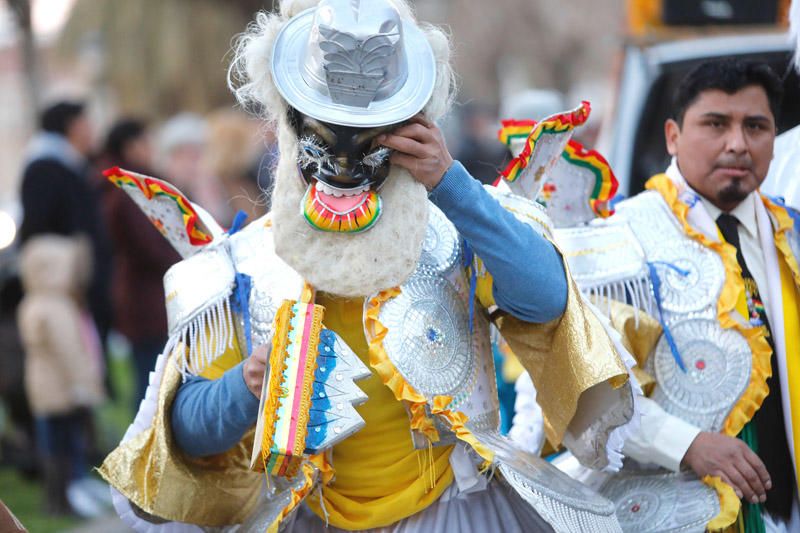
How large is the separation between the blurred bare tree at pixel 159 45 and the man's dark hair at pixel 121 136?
417 inches

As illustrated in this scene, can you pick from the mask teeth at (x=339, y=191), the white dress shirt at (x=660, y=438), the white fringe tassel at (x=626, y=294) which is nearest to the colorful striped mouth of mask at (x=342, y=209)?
the mask teeth at (x=339, y=191)

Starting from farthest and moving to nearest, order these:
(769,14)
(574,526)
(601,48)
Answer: (601,48), (769,14), (574,526)

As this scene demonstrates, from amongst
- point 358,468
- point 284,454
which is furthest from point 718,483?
point 284,454

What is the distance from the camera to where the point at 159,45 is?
18.6 metres

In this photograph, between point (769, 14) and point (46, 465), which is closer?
point (769, 14)

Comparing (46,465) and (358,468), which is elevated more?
(358,468)

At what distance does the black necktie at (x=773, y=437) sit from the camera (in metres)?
3.42

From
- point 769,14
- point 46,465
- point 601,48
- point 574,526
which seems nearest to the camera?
point 574,526

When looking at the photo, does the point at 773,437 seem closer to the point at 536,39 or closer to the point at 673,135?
the point at 673,135

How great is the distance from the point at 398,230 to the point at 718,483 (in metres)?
1.09

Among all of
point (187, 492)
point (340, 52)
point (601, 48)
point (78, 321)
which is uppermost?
point (340, 52)

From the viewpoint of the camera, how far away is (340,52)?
2697 millimetres

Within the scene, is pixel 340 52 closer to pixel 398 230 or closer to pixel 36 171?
pixel 398 230

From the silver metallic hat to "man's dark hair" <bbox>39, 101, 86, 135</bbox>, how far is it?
5.45 metres
